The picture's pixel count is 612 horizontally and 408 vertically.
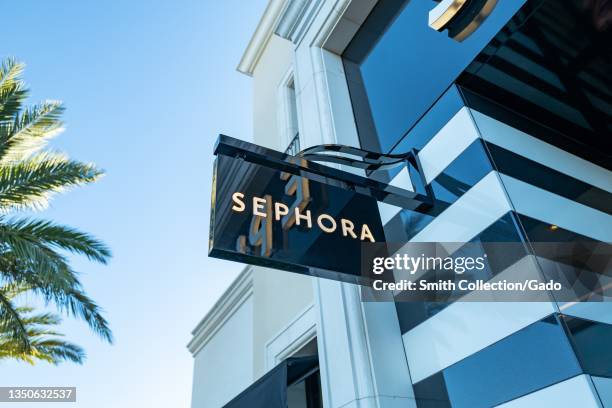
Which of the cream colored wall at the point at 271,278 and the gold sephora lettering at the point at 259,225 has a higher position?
the cream colored wall at the point at 271,278

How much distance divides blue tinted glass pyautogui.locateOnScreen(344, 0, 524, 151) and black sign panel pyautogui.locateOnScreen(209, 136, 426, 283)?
1.22m

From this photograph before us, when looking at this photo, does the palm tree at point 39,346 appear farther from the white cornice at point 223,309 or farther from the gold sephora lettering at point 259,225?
the gold sephora lettering at point 259,225

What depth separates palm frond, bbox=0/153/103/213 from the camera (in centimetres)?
773

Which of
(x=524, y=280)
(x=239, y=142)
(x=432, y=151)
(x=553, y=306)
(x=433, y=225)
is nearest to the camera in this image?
(x=553, y=306)

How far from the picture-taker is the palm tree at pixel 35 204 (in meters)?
7.37

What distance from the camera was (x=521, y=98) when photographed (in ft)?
12.5

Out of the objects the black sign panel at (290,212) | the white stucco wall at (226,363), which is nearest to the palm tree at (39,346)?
the white stucco wall at (226,363)

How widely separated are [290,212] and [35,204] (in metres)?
7.16

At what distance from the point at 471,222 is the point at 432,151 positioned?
84 centimetres

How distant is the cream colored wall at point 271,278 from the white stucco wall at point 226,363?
2.46 ft

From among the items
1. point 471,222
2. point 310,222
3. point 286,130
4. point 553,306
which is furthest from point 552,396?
point 286,130

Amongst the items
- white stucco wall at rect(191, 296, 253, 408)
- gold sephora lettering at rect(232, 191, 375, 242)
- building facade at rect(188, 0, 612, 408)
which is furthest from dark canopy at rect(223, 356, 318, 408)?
white stucco wall at rect(191, 296, 253, 408)

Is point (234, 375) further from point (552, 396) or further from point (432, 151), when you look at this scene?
point (552, 396)

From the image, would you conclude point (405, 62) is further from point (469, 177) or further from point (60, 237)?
point (60, 237)
